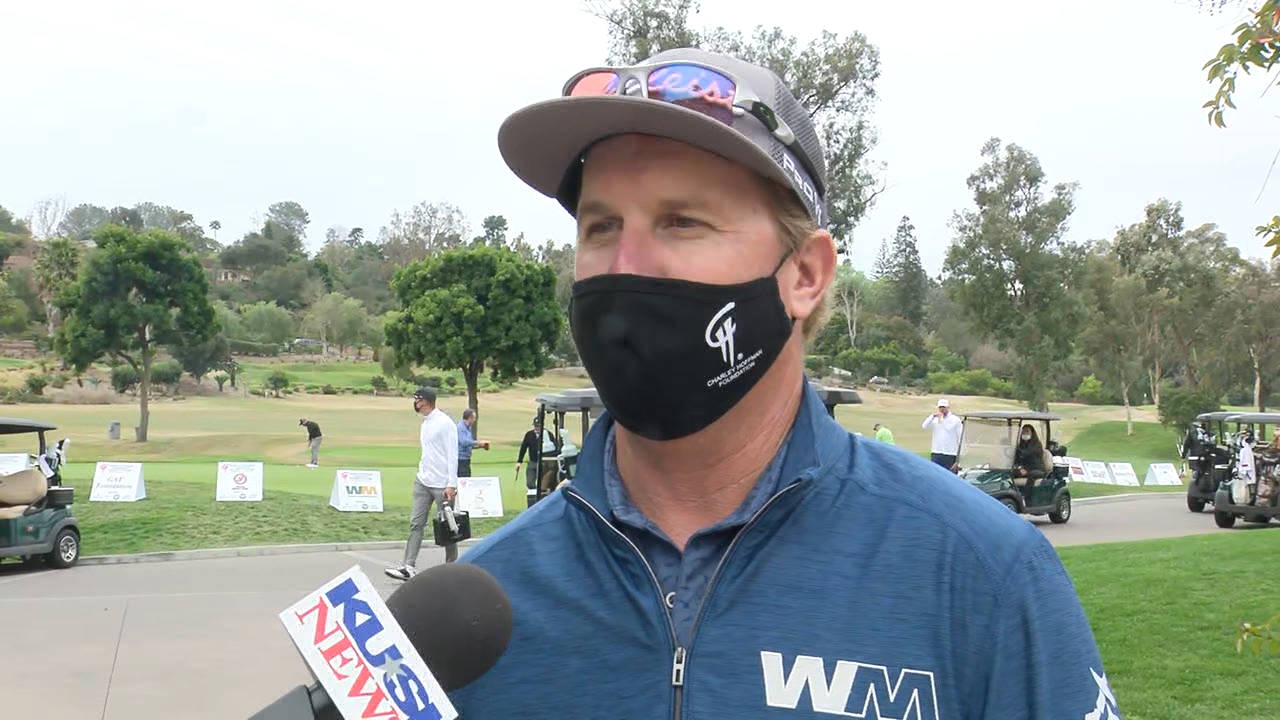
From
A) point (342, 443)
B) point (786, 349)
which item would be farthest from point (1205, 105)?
point (342, 443)

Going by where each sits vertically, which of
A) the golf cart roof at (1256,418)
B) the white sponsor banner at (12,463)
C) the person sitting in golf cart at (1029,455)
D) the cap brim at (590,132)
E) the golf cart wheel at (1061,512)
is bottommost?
the golf cart wheel at (1061,512)

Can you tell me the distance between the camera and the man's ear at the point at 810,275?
1.93 m

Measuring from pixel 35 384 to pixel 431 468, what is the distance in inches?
1862

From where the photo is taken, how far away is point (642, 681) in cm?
168

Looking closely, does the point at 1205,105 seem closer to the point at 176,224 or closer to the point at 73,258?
the point at 73,258

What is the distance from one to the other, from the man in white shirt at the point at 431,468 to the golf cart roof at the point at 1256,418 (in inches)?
663

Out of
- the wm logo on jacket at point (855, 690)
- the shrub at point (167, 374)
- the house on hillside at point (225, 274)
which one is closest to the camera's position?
the wm logo on jacket at point (855, 690)

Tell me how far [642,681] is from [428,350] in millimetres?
47684

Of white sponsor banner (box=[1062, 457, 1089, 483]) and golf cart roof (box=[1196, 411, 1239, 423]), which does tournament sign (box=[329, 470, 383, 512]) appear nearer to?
golf cart roof (box=[1196, 411, 1239, 423])

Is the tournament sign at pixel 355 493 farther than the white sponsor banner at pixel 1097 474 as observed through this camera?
No

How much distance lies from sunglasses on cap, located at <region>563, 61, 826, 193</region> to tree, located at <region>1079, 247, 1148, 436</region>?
58.3 m

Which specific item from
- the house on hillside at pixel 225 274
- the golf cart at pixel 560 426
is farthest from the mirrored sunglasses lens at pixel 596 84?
the house on hillside at pixel 225 274

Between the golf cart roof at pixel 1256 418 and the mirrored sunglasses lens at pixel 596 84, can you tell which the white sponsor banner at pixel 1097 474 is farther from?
the mirrored sunglasses lens at pixel 596 84

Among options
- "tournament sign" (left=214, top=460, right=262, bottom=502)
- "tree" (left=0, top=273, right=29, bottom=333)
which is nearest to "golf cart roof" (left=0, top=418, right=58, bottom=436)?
"tournament sign" (left=214, top=460, right=262, bottom=502)
